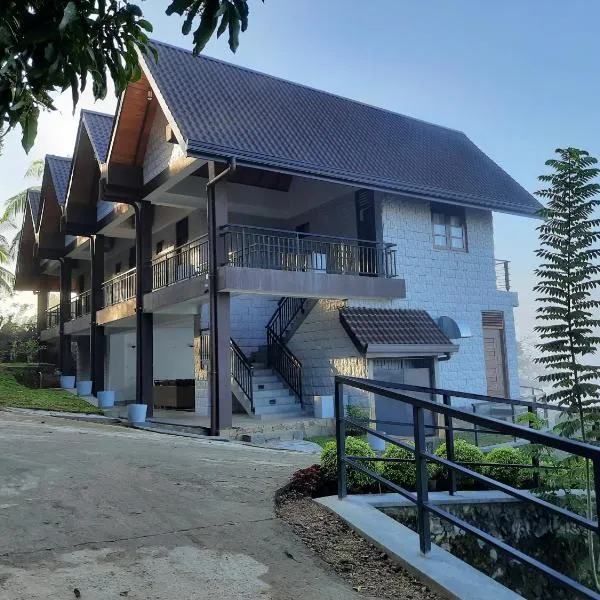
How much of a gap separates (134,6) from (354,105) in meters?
17.2

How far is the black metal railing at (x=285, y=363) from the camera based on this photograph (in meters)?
16.3

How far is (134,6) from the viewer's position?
11.2ft

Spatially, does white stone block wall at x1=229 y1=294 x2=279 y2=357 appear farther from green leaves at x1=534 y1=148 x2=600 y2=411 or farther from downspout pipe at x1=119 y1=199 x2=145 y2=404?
green leaves at x1=534 y1=148 x2=600 y2=411

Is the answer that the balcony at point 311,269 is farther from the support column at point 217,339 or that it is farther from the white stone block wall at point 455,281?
the white stone block wall at point 455,281

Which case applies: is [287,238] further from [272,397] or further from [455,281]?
[455,281]

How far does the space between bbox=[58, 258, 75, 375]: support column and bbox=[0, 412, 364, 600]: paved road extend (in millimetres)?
17813

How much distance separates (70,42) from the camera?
3.07 metres

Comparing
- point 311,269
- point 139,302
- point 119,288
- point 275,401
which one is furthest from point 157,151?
point 275,401

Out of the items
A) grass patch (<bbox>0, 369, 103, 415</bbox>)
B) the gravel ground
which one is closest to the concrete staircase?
grass patch (<bbox>0, 369, 103, 415</bbox>)

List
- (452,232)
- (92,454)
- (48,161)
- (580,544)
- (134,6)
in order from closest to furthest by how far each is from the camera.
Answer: (134,6)
(580,544)
(92,454)
(452,232)
(48,161)

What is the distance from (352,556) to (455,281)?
46.8 ft

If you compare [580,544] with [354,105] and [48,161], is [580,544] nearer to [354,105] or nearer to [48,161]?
[354,105]

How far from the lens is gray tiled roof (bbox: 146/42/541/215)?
→ 13.7 metres

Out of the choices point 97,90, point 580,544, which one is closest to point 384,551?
point 580,544
